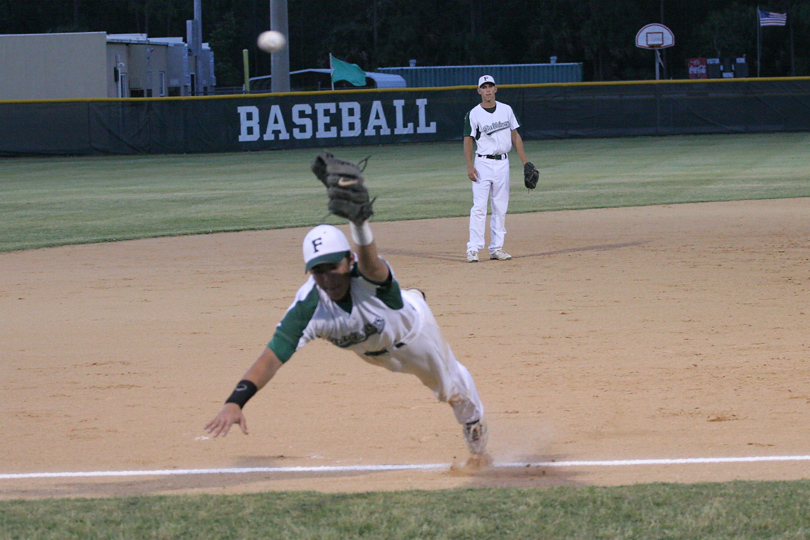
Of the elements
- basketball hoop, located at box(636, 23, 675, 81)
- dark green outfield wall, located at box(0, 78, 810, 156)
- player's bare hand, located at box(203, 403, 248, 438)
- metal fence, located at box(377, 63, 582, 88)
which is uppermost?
basketball hoop, located at box(636, 23, 675, 81)

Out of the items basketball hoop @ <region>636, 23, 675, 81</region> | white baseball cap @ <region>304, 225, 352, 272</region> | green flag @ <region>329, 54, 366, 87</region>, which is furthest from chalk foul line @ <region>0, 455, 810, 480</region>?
basketball hoop @ <region>636, 23, 675, 81</region>

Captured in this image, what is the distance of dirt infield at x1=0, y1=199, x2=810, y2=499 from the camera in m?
5.25

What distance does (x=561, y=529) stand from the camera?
4.03m

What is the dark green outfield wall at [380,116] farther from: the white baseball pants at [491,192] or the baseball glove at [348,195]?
the baseball glove at [348,195]

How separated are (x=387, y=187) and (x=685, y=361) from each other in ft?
46.9

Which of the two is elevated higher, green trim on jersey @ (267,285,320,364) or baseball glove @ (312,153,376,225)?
baseball glove @ (312,153,376,225)

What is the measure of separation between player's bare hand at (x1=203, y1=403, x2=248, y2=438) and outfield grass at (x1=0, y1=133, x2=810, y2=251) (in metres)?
10.2

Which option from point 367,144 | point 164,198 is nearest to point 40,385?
point 164,198

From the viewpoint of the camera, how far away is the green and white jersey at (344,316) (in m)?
4.33

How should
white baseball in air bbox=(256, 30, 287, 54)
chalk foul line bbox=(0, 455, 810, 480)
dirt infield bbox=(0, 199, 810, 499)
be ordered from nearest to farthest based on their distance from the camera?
chalk foul line bbox=(0, 455, 810, 480)
dirt infield bbox=(0, 199, 810, 499)
white baseball in air bbox=(256, 30, 287, 54)

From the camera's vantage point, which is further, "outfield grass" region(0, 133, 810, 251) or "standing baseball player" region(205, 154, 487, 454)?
"outfield grass" region(0, 133, 810, 251)

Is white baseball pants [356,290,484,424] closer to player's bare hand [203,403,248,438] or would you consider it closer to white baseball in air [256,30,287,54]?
player's bare hand [203,403,248,438]

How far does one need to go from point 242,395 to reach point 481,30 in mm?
68335

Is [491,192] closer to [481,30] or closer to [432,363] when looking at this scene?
[432,363]
